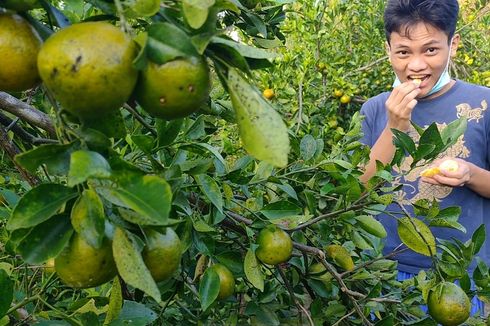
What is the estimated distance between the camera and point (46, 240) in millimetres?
620

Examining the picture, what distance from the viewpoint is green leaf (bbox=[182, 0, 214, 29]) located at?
54 centimetres

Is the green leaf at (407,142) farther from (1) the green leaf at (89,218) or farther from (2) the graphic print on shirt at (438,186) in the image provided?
(2) the graphic print on shirt at (438,186)

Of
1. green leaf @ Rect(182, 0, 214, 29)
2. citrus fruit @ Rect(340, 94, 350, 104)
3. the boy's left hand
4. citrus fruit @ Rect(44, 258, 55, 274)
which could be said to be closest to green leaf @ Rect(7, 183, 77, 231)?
green leaf @ Rect(182, 0, 214, 29)

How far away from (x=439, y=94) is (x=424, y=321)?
1092mm

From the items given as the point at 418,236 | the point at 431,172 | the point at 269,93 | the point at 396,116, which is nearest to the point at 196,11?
the point at 418,236

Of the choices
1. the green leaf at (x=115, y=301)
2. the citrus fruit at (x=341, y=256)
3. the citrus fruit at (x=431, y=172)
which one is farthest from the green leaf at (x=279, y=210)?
the citrus fruit at (x=431, y=172)

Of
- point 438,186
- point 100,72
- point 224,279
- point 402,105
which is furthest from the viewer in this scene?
point 438,186

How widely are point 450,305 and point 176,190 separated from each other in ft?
1.81

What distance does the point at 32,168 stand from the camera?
2.03 feet

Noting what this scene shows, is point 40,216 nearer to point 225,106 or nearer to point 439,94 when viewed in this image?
point 225,106

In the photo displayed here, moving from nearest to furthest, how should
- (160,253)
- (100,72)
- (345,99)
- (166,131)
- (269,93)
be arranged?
(100,72), (160,253), (166,131), (269,93), (345,99)

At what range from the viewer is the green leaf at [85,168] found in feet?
1.76

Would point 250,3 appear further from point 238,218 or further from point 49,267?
point 49,267

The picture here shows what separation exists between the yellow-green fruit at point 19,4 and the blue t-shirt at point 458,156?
1.59 meters
